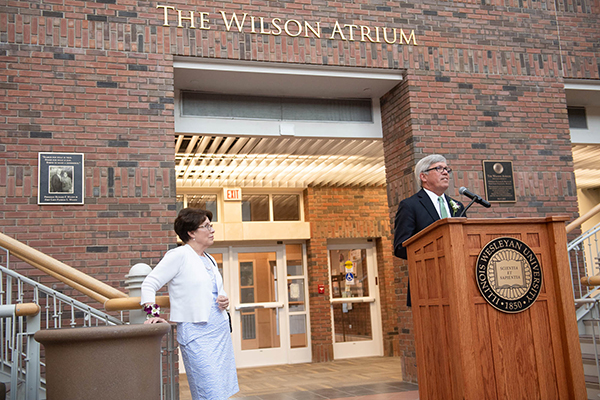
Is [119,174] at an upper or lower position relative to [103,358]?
upper

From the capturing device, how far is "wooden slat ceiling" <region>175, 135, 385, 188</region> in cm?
800

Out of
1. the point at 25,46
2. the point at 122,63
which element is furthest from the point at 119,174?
the point at 25,46

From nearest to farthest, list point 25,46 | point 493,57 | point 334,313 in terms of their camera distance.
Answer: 1. point 25,46
2. point 493,57
3. point 334,313

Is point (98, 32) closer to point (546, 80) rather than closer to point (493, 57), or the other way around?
point (493, 57)

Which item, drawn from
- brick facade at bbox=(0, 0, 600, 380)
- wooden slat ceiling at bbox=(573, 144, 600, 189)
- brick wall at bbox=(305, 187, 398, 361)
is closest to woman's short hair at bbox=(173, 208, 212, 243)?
brick facade at bbox=(0, 0, 600, 380)

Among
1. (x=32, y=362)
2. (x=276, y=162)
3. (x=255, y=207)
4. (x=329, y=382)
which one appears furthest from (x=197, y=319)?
(x=255, y=207)

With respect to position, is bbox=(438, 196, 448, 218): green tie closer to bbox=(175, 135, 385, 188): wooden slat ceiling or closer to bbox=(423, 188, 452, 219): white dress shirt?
bbox=(423, 188, 452, 219): white dress shirt

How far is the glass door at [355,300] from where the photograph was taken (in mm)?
10953

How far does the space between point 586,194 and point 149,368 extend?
1209 centimetres

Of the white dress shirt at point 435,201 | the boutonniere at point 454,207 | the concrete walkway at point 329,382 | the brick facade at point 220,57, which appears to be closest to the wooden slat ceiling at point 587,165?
the brick facade at point 220,57

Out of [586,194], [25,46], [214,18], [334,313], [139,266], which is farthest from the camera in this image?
[586,194]

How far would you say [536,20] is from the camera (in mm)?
7574

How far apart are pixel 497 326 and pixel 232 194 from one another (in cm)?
788

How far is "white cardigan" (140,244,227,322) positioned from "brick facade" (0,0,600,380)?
251 centimetres
